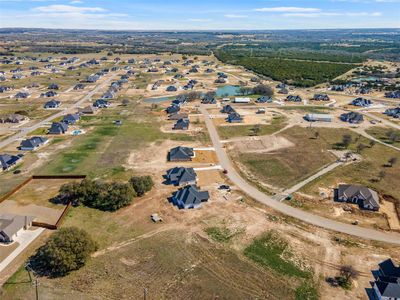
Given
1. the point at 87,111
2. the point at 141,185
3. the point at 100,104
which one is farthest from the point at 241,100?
the point at 141,185

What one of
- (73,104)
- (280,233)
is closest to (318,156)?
(280,233)

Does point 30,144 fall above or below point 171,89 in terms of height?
above

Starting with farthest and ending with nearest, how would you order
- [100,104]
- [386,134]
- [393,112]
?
[100,104] < [393,112] < [386,134]

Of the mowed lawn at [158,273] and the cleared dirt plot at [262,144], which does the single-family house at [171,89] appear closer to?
the cleared dirt plot at [262,144]

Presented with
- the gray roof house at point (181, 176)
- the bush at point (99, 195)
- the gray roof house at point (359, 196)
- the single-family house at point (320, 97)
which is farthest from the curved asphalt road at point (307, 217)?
the single-family house at point (320, 97)

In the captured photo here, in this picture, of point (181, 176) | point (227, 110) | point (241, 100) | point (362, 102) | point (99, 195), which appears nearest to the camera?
point (99, 195)

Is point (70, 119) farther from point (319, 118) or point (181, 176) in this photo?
point (319, 118)

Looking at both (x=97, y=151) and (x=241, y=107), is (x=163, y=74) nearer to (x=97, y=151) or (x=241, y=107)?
(x=241, y=107)
